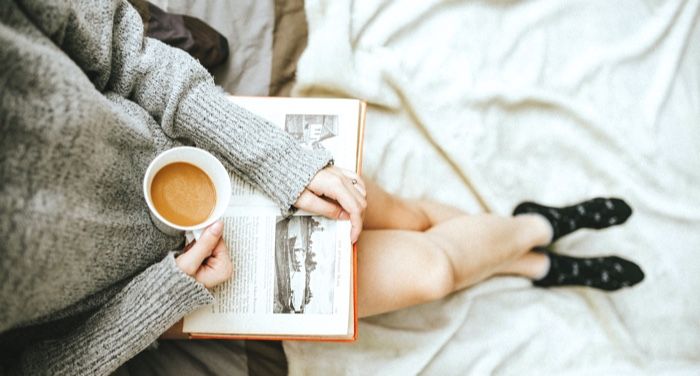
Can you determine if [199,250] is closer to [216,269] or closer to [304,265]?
[216,269]

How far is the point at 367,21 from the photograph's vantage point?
102 cm

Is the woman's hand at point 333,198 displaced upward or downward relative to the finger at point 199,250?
upward

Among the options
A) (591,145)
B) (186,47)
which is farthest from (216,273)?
(591,145)

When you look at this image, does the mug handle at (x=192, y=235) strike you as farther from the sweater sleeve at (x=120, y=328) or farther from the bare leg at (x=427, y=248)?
the bare leg at (x=427, y=248)

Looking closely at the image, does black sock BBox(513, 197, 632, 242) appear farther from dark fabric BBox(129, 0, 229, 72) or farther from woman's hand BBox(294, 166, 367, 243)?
dark fabric BBox(129, 0, 229, 72)

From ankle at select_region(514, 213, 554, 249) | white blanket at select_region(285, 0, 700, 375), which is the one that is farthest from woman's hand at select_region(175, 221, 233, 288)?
ankle at select_region(514, 213, 554, 249)

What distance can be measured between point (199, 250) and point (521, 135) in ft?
2.26

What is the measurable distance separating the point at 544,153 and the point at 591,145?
9cm

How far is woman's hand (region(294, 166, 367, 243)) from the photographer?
2.20 ft

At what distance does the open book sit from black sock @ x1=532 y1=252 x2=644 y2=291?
1.55 ft

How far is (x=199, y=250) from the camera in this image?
2.02 feet

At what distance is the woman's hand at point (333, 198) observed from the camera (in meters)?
0.67

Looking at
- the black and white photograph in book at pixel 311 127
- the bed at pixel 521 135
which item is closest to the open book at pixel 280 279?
the black and white photograph in book at pixel 311 127

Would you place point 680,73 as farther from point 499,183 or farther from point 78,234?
point 78,234
